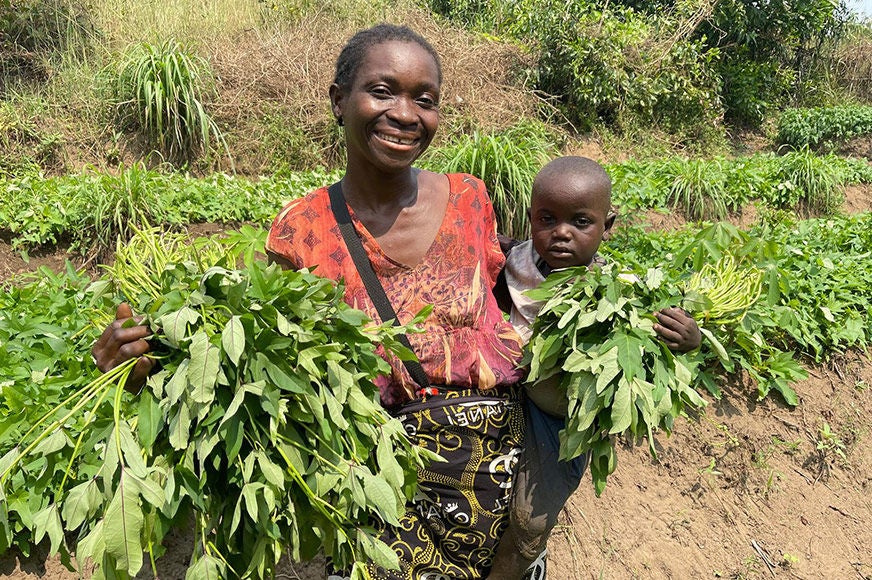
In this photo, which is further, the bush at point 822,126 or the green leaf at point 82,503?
the bush at point 822,126

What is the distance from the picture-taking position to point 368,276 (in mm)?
1866

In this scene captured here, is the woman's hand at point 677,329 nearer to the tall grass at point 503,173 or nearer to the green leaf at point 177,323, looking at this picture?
the green leaf at point 177,323

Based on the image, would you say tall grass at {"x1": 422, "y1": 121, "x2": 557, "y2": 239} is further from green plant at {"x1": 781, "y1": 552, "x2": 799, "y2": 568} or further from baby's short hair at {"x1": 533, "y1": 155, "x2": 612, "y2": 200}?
baby's short hair at {"x1": 533, "y1": 155, "x2": 612, "y2": 200}

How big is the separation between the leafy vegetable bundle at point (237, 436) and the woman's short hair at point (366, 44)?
58 centimetres

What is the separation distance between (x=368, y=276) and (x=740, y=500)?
2657 millimetres

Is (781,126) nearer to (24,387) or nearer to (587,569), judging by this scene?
(587,569)

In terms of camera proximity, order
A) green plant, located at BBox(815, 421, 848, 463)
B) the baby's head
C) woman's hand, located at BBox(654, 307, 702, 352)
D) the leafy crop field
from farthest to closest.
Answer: green plant, located at BBox(815, 421, 848, 463) → the baby's head → woman's hand, located at BBox(654, 307, 702, 352) → the leafy crop field

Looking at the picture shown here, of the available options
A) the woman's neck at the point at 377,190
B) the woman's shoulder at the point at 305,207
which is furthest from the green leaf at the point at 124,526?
the woman's neck at the point at 377,190

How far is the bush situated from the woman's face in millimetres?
10605

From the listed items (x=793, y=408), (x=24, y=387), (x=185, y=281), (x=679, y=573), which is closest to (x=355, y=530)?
(x=185, y=281)

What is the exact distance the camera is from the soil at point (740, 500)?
337cm

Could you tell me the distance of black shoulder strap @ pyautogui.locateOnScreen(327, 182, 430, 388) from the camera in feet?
6.03

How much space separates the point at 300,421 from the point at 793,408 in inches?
129

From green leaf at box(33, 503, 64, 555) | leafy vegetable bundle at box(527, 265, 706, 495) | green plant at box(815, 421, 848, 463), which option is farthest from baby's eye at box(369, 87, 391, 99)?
green plant at box(815, 421, 848, 463)
